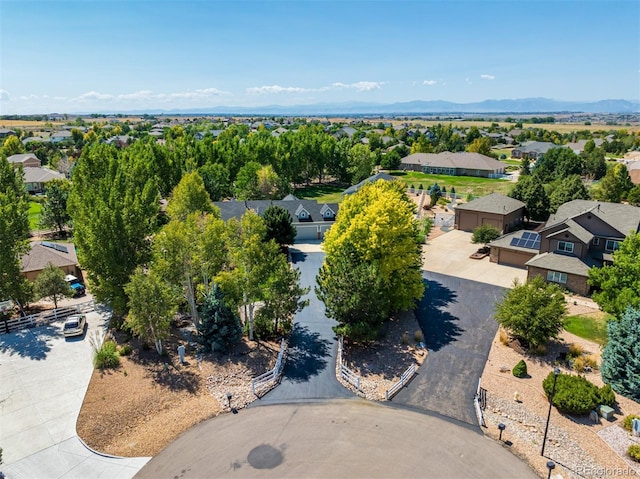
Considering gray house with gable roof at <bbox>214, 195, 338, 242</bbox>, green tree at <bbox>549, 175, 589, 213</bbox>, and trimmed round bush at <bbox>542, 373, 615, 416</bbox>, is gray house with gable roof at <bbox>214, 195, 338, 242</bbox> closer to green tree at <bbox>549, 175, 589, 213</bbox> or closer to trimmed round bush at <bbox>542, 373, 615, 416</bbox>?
green tree at <bbox>549, 175, 589, 213</bbox>

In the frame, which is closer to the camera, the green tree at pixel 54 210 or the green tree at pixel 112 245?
the green tree at pixel 112 245

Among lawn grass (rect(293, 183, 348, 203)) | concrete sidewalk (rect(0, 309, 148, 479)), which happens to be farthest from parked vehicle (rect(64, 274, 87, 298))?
lawn grass (rect(293, 183, 348, 203))

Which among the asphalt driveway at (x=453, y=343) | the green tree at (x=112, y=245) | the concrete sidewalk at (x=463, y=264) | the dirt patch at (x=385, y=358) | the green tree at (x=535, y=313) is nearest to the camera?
the asphalt driveway at (x=453, y=343)

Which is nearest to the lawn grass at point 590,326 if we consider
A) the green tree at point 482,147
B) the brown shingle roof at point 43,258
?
the brown shingle roof at point 43,258

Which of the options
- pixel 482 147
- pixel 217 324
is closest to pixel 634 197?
pixel 482 147

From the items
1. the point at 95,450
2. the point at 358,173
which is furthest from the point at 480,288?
the point at 358,173

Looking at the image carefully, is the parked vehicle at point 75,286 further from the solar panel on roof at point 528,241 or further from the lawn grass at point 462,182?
the lawn grass at point 462,182
